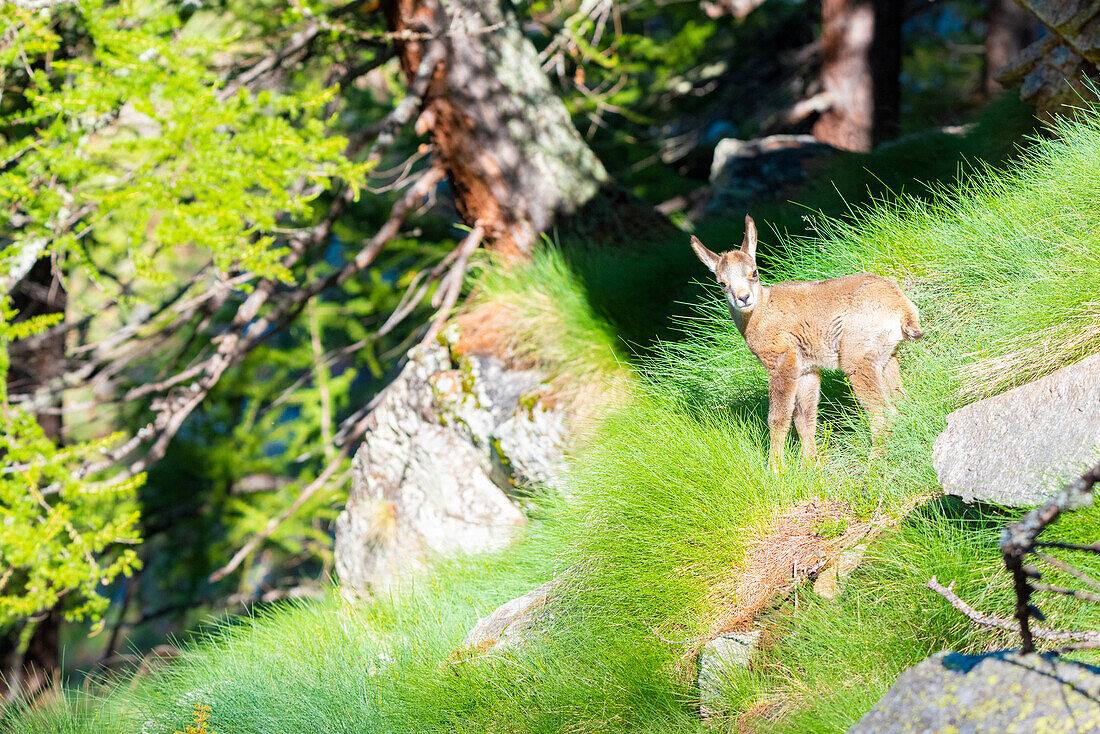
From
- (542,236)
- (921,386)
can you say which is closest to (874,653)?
(921,386)

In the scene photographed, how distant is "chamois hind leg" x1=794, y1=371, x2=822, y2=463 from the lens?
143 inches

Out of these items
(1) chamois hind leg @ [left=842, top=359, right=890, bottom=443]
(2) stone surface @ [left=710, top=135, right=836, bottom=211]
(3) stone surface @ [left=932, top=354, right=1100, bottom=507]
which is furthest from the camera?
(2) stone surface @ [left=710, top=135, right=836, bottom=211]

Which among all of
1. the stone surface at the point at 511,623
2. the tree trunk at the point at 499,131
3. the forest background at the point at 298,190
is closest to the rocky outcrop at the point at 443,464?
the forest background at the point at 298,190

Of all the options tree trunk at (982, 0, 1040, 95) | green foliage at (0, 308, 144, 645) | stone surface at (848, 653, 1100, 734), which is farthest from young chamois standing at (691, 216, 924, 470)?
tree trunk at (982, 0, 1040, 95)

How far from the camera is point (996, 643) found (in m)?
2.69

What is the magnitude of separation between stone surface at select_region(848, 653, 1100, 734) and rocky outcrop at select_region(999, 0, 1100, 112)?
143 inches

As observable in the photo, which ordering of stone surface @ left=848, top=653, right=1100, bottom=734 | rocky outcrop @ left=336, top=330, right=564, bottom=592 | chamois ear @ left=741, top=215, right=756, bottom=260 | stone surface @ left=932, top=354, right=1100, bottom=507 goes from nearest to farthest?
stone surface @ left=848, top=653, right=1100, bottom=734
stone surface @ left=932, top=354, right=1100, bottom=507
chamois ear @ left=741, top=215, right=756, bottom=260
rocky outcrop @ left=336, top=330, right=564, bottom=592

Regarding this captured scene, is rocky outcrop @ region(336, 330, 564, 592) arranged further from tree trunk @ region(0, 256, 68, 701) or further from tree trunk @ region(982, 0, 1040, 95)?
tree trunk @ region(982, 0, 1040, 95)

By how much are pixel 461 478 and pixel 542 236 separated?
2.07 metres

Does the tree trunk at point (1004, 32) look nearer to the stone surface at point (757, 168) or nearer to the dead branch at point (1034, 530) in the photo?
the stone surface at point (757, 168)

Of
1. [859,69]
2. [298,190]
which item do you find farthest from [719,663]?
[859,69]

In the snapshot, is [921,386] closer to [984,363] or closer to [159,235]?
[984,363]

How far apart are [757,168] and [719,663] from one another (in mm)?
6180

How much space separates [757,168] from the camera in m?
8.23
